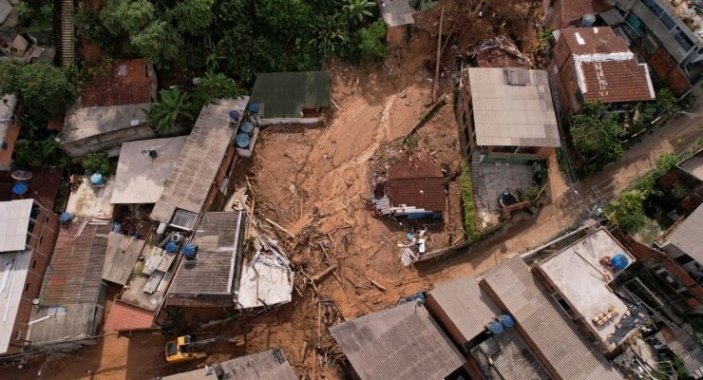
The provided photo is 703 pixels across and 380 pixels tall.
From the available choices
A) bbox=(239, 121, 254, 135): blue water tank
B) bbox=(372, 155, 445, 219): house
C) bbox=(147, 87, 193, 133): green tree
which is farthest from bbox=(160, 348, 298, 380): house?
bbox=(147, 87, 193, 133): green tree

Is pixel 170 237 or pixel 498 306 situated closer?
pixel 498 306

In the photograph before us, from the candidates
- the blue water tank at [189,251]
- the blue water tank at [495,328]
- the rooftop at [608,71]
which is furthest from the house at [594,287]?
the blue water tank at [189,251]

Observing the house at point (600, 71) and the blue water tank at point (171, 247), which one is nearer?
the blue water tank at point (171, 247)

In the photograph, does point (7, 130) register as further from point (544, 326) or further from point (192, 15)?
point (544, 326)

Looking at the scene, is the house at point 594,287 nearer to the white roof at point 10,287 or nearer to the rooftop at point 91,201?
the rooftop at point 91,201

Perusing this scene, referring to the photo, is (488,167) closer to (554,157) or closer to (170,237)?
(554,157)

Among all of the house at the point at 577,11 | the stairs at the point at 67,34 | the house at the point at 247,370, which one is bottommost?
the house at the point at 247,370

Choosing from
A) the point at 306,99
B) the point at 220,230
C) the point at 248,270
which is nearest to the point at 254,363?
the point at 248,270

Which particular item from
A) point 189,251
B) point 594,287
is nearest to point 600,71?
point 594,287
